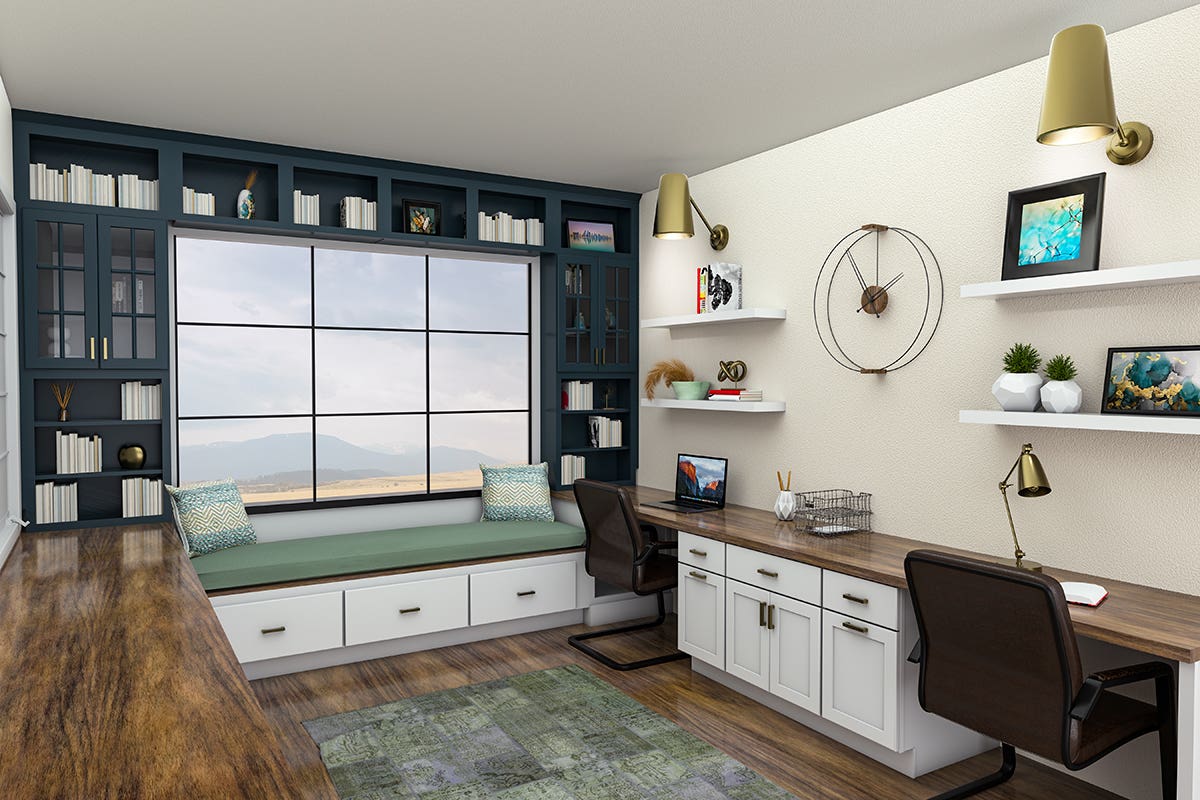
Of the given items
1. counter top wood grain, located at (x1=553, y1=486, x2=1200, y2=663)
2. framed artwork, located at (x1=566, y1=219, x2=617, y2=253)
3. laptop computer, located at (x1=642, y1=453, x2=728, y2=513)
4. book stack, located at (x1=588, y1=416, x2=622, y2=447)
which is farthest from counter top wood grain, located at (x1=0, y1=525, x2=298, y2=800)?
framed artwork, located at (x1=566, y1=219, x2=617, y2=253)

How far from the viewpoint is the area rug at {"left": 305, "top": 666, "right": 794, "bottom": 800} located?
2.90 m

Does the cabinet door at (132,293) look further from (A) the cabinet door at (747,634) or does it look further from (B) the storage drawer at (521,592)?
(A) the cabinet door at (747,634)

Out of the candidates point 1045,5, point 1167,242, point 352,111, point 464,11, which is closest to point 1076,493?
point 1167,242

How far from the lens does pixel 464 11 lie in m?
2.71

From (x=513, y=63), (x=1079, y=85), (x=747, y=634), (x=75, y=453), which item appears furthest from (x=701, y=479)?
(x=75, y=453)

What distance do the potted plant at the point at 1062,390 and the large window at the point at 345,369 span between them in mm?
3330

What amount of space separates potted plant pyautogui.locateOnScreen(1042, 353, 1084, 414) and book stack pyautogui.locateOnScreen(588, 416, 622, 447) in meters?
2.92

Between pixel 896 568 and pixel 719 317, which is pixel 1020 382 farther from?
pixel 719 317

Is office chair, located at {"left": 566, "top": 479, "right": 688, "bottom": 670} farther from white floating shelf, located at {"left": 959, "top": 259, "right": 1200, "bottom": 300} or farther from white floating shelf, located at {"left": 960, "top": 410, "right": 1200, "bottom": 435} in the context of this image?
white floating shelf, located at {"left": 959, "top": 259, "right": 1200, "bottom": 300}

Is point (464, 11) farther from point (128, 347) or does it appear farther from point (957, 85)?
point (128, 347)

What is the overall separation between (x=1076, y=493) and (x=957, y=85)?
170 cm

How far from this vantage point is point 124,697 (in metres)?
1.76

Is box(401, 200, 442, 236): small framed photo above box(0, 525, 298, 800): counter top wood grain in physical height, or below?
above

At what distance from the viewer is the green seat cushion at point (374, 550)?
3883 millimetres
